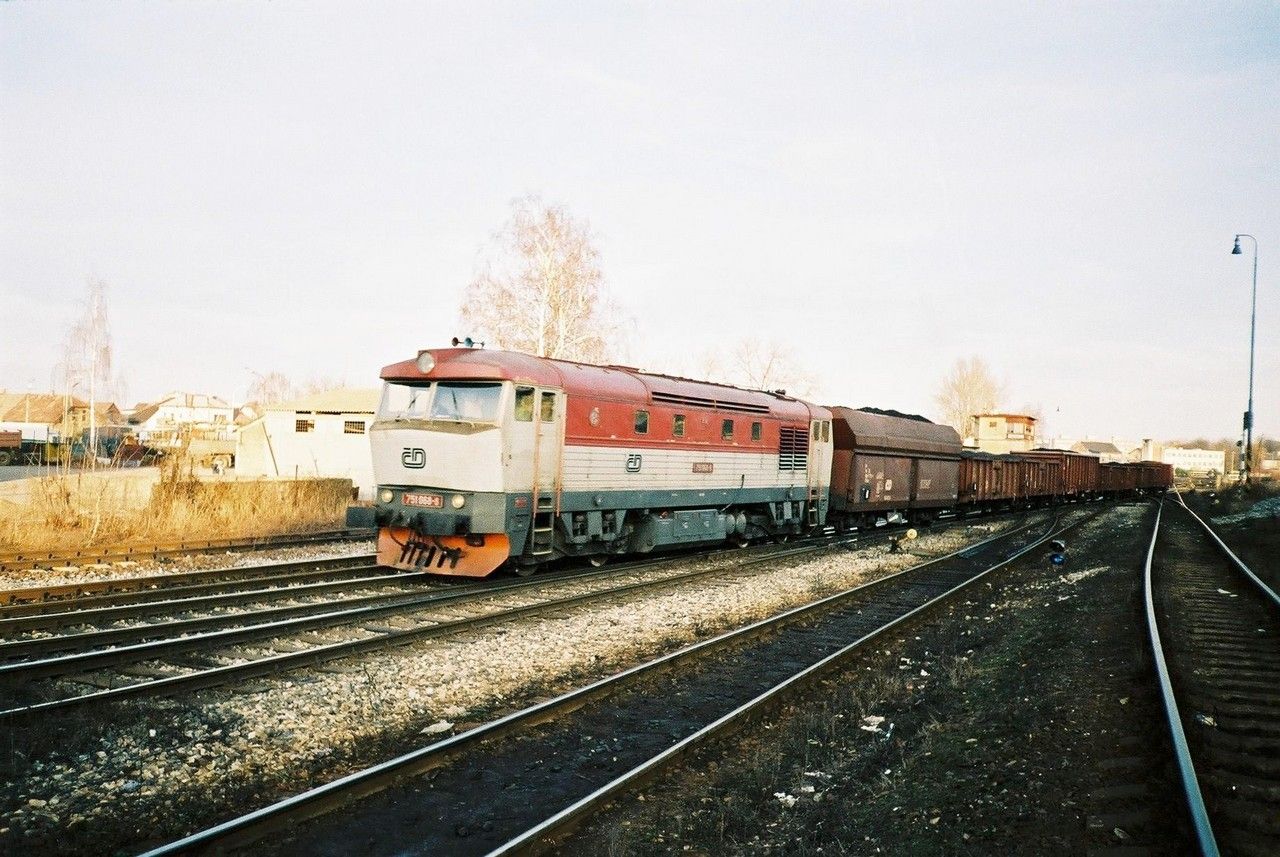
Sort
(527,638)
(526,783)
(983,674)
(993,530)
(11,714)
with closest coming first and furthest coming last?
(526,783) < (11,714) < (983,674) < (527,638) < (993,530)

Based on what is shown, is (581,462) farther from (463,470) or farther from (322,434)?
(322,434)

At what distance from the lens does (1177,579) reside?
51.3 feet

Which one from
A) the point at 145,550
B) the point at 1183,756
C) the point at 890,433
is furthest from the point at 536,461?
the point at 890,433

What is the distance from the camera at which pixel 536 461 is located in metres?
13.4

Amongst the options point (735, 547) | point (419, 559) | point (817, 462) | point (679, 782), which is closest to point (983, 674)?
point (679, 782)

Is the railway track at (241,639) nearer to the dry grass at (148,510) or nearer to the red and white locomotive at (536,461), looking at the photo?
the red and white locomotive at (536,461)

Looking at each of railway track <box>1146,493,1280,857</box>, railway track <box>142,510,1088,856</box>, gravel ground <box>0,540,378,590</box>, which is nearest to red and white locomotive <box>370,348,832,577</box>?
gravel ground <box>0,540,378,590</box>

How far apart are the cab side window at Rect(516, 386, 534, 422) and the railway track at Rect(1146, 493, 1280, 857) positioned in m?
8.73

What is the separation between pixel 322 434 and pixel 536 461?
3085cm

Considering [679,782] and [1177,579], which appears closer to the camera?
[679,782]

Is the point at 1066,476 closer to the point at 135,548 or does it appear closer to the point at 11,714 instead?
the point at 135,548

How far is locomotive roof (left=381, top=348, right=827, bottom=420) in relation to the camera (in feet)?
43.3

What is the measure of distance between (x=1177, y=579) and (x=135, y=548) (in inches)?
758

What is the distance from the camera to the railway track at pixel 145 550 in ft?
44.8
